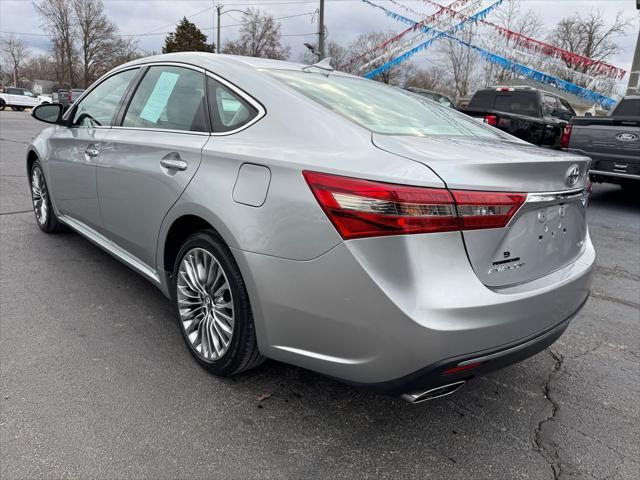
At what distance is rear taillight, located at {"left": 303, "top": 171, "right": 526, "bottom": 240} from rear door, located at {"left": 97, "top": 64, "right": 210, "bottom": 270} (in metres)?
0.96

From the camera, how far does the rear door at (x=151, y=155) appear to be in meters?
2.58

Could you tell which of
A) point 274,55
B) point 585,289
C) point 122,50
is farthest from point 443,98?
point 122,50

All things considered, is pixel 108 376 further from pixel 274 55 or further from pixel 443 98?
pixel 274 55

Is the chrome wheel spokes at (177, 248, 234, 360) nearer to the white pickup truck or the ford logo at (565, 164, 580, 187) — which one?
the ford logo at (565, 164, 580, 187)

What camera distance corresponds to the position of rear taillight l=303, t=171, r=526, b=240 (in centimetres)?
171

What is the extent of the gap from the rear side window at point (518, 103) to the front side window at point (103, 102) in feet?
29.8

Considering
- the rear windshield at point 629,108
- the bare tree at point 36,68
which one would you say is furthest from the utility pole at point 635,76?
the bare tree at point 36,68

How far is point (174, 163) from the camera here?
2.57 metres

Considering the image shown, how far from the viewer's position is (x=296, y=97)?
2248 mm

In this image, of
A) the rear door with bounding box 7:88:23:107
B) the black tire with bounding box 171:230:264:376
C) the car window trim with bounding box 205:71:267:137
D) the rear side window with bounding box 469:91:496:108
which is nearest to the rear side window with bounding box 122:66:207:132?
Answer: the car window trim with bounding box 205:71:267:137

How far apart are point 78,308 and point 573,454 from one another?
9.81ft

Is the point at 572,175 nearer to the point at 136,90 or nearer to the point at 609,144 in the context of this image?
the point at 136,90

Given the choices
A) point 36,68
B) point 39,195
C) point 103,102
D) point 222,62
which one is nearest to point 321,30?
point 39,195

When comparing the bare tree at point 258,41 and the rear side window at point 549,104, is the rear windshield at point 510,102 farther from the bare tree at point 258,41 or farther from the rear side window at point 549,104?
the bare tree at point 258,41
